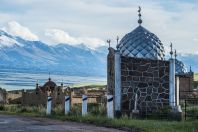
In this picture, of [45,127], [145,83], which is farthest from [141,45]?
[45,127]

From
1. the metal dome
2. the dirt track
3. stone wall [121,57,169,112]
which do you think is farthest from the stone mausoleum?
the dirt track

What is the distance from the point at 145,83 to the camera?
24.5 m

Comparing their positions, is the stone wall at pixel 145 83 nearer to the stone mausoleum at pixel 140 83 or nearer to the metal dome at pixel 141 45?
the stone mausoleum at pixel 140 83

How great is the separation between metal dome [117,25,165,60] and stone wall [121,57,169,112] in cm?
518

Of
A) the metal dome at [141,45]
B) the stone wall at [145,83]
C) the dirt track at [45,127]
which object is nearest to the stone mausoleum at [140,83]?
the stone wall at [145,83]

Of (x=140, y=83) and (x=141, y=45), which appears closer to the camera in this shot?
(x=140, y=83)

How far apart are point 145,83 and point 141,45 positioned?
6.53 meters

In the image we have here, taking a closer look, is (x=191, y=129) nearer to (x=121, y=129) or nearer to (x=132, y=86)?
(x=121, y=129)

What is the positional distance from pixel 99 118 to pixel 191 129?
404cm

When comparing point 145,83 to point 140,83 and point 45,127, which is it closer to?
point 140,83

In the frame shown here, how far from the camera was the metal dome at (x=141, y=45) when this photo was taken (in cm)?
3052

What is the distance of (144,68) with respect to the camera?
24531mm

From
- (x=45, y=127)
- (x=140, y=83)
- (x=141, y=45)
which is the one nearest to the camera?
(x=45, y=127)

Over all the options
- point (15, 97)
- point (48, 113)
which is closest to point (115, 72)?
point (48, 113)
